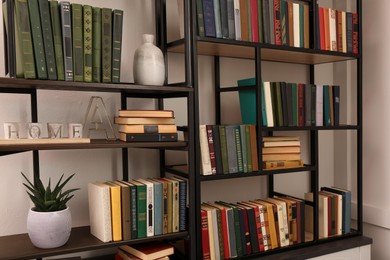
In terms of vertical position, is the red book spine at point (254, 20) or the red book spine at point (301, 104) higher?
the red book spine at point (254, 20)

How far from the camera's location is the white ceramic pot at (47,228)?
137cm

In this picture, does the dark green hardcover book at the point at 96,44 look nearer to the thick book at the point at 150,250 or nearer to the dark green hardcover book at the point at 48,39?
the dark green hardcover book at the point at 48,39

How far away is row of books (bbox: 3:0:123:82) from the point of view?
1.34 metres

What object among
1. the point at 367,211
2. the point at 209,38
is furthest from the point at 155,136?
the point at 367,211

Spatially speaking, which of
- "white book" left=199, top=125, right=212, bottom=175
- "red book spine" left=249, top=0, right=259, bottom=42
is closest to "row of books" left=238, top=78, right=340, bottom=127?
"red book spine" left=249, top=0, right=259, bottom=42

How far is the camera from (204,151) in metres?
1.75

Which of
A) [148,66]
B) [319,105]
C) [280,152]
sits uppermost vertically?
[148,66]

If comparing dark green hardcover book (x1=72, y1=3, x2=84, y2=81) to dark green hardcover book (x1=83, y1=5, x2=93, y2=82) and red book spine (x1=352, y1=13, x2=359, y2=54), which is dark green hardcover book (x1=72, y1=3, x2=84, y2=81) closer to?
dark green hardcover book (x1=83, y1=5, x2=93, y2=82)

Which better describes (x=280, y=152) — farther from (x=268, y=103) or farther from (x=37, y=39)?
(x=37, y=39)

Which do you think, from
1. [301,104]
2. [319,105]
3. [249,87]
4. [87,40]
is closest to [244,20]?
[249,87]

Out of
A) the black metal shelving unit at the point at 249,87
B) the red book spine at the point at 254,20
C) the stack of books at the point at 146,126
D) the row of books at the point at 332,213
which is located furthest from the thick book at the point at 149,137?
the row of books at the point at 332,213

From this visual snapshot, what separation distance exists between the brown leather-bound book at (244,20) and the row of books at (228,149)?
44cm

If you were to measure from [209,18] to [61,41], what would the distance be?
2.23 ft

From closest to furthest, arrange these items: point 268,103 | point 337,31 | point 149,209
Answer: point 149,209, point 268,103, point 337,31
